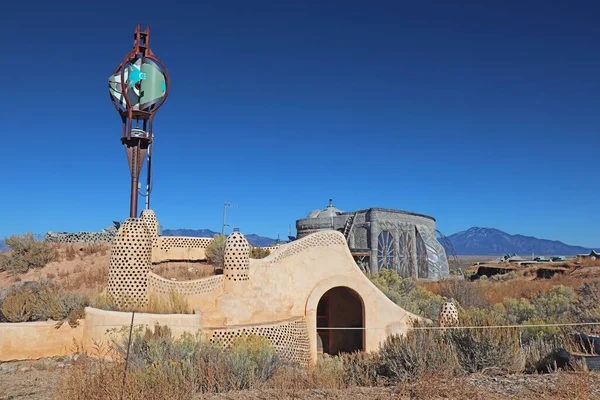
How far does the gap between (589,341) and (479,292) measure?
34.0 feet

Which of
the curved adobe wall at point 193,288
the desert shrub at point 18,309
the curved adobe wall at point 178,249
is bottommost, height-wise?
the desert shrub at point 18,309

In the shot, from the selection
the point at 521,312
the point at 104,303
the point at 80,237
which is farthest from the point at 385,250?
the point at 104,303

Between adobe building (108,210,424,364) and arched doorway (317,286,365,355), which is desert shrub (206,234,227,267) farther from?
adobe building (108,210,424,364)

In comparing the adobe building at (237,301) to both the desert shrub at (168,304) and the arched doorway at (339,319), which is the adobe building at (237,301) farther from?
the arched doorway at (339,319)

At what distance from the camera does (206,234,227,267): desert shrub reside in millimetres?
18266

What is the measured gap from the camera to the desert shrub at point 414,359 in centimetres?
624

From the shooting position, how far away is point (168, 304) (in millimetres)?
9594

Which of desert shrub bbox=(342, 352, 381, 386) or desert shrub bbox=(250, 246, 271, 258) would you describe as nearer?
desert shrub bbox=(342, 352, 381, 386)

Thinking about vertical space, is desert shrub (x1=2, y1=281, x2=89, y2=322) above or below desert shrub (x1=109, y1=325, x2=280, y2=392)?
above

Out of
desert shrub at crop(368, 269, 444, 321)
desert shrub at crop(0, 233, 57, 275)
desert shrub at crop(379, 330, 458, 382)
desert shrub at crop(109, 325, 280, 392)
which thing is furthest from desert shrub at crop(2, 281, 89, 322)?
desert shrub at crop(0, 233, 57, 275)

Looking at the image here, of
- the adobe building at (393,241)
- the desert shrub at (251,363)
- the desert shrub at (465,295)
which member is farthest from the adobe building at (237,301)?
the adobe building at (393,241)

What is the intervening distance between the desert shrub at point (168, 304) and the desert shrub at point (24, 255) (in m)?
13.4

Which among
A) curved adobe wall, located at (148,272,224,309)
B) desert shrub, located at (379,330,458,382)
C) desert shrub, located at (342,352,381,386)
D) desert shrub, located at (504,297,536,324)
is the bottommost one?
desert shrub, located at (342,352,381,386)

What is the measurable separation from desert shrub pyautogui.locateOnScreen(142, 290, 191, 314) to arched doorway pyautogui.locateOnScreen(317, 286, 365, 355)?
520cm
